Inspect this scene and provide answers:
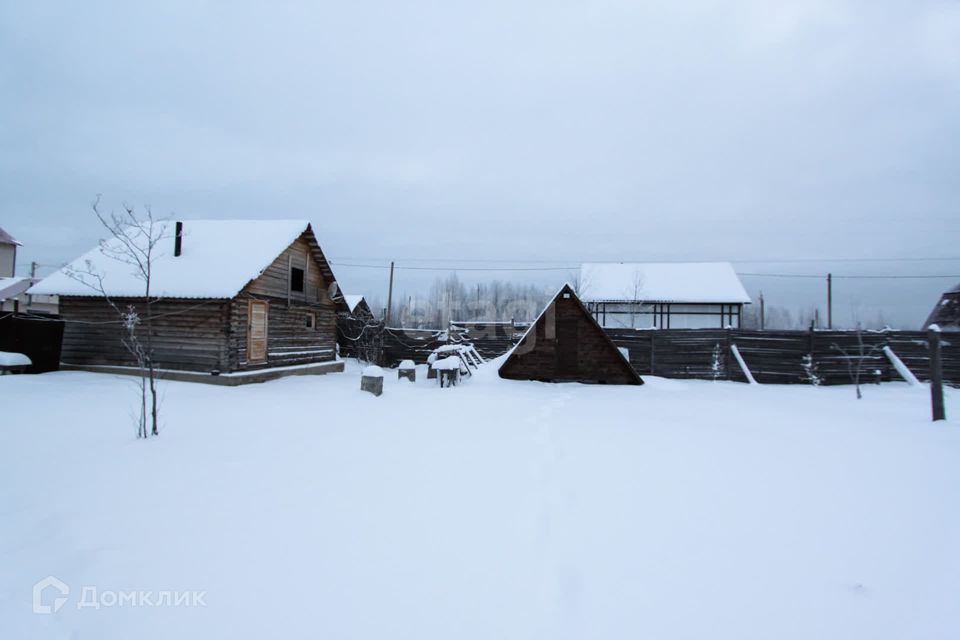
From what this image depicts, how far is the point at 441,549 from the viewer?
353cm

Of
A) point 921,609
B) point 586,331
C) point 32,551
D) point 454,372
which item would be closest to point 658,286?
point 586,331

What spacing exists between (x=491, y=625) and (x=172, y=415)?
8.23 m

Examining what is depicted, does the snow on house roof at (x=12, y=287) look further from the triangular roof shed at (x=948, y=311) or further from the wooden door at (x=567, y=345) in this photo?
the triangular roof shed at (x=948, y=311)

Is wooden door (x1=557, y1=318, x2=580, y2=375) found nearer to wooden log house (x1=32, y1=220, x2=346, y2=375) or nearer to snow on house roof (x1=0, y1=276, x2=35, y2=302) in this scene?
wooden log house (x1=32, y1=220, x2=346, y2=375)

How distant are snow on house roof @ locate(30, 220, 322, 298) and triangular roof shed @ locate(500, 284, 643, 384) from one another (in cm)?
892

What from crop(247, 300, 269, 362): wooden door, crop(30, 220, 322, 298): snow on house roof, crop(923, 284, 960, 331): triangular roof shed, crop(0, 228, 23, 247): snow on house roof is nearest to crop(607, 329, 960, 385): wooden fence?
crop(923, 284, 960, 331): triangular roof shed

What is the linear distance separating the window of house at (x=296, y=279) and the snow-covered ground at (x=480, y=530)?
9637 mm

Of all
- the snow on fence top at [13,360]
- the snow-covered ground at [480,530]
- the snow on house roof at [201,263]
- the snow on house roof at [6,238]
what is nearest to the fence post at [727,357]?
the snow-covered ground at [480,530]

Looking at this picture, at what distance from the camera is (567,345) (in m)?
13.8

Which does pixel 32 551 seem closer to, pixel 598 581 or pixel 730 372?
pixel 598 581

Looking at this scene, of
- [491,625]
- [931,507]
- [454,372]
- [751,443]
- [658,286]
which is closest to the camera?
[491,625]

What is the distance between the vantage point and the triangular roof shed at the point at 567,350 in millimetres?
13664

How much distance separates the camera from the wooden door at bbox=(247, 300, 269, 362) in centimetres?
1452

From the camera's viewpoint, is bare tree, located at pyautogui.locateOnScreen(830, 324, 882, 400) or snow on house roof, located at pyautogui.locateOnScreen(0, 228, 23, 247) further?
snow on house roof, located at pyautogui.locateOnScreen(0, 228, 23, 247)
